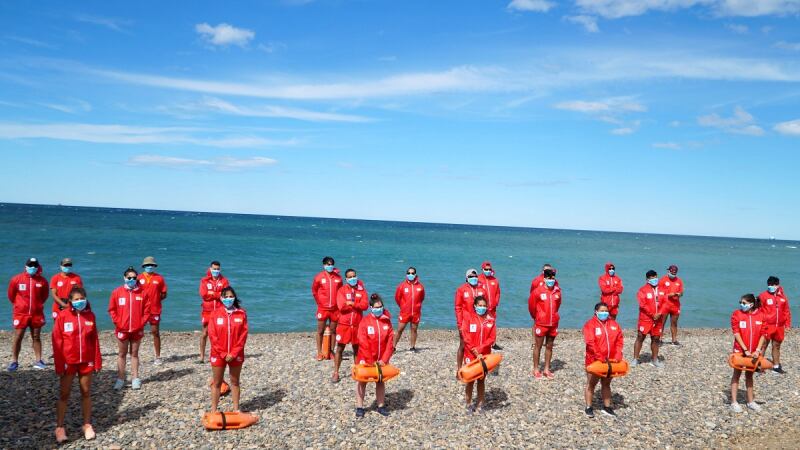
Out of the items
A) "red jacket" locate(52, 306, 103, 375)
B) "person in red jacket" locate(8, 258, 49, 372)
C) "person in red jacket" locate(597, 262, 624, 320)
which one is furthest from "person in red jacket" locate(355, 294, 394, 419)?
"person in red jacket" locate(597, 262, 624, 320)

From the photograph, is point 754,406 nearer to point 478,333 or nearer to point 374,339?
point 478,333

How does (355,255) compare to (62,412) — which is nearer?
(62,412)

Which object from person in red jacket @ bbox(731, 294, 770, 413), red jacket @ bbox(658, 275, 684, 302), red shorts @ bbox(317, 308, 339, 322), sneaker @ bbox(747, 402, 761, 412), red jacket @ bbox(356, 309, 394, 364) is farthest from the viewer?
red jacket @ bbox(658, 275, 684, 302)

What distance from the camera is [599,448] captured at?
31.3 ft

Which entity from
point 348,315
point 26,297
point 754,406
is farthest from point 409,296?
point 26,297

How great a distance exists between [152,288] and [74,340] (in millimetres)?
4111

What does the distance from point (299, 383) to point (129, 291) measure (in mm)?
4100

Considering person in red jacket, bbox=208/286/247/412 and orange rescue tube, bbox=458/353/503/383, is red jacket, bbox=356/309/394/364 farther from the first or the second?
person in red jacket, bbox=208/286/247/412

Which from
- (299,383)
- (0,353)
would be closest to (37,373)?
(0,353)

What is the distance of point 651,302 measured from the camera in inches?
561

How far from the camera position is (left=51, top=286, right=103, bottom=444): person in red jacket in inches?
342

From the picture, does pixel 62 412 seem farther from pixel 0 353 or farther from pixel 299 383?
pixel 0 353

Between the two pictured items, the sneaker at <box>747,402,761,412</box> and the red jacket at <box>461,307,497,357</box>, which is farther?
the sneaker at <box>747,402,761,412</box>

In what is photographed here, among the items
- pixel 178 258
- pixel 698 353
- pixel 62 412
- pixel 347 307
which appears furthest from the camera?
pixel 178 258
